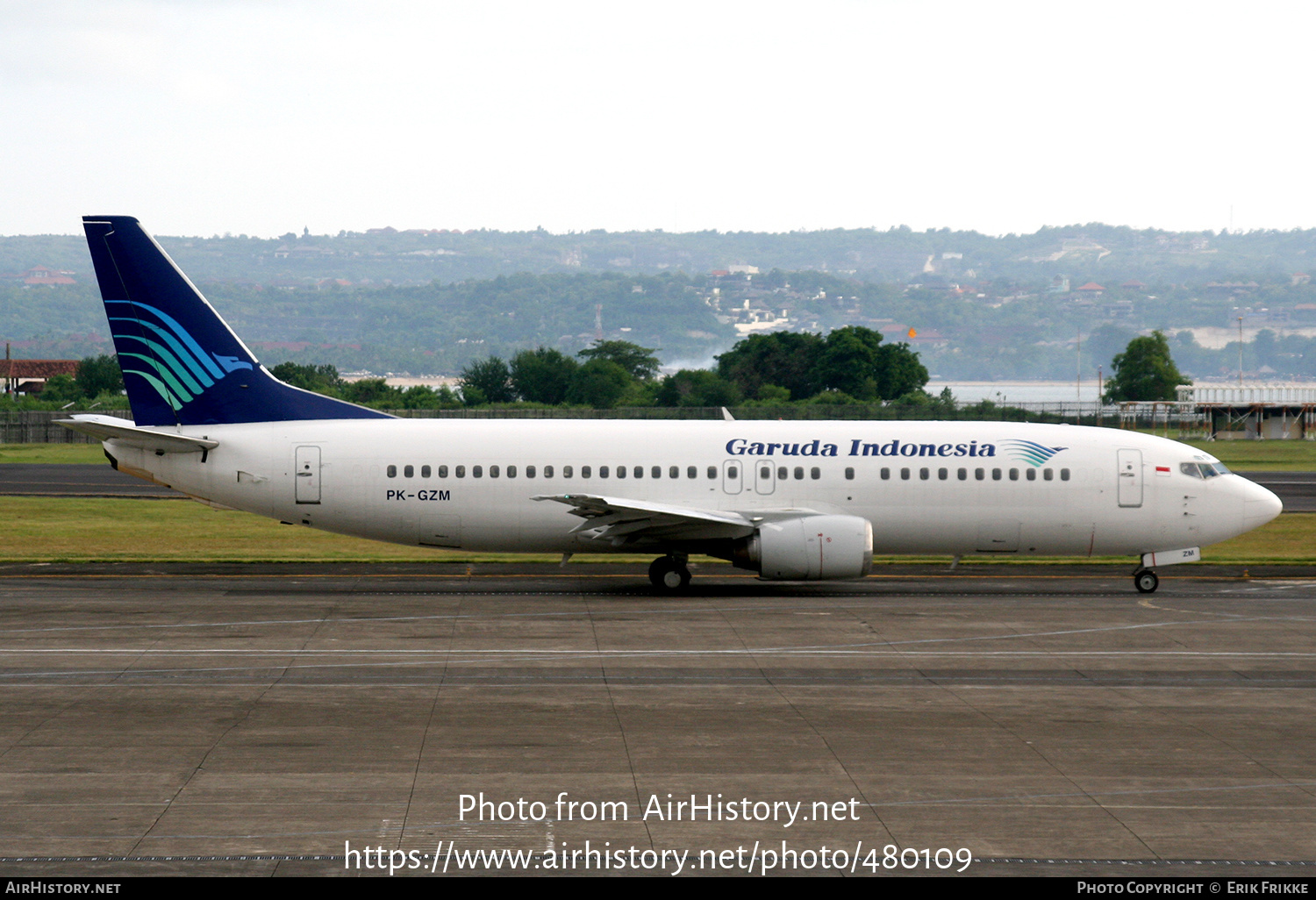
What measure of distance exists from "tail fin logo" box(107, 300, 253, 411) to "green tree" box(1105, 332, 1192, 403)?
4391 inches

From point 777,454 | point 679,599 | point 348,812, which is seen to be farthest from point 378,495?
point 348,812

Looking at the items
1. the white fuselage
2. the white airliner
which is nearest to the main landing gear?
the white airliner

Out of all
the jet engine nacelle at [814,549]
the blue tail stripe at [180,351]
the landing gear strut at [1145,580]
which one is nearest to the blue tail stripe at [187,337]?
the blue tail stripe at [180,351]

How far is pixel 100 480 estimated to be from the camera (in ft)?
195

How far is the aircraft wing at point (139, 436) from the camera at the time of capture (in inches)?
1085

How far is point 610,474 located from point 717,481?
2.53 meters

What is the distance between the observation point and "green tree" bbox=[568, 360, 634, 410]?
344 ft

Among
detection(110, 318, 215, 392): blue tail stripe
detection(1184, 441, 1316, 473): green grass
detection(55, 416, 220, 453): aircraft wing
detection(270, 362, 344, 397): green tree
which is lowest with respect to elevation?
detection(1184, 441, 1316, 473): green grass

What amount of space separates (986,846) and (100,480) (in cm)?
5568

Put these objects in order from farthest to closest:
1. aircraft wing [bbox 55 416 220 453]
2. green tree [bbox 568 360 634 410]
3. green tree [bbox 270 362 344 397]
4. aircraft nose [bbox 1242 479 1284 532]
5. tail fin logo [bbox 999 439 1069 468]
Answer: green tree [bbox 270 362 344 397]
green tree [bbox 568 360 634 410]
aircraft nose [bbox 1242 479 1284 532]
tail fin logo [bbox 999 439 1069 468]
aircraft wing [bbox 55 416 220 453]

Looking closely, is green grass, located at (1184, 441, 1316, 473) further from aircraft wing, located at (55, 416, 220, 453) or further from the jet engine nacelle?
aircraft wing, located at (55, 416, 220, 453)

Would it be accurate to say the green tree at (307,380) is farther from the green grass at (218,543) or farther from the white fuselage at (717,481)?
the white fuselage at (717,481)

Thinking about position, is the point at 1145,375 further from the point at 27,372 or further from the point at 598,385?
the point at 27,372

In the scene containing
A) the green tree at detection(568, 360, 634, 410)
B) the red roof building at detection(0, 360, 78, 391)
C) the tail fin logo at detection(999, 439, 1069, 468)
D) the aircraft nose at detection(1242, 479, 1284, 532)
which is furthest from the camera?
the red roof building at detection(0, 360, 78, 391)
